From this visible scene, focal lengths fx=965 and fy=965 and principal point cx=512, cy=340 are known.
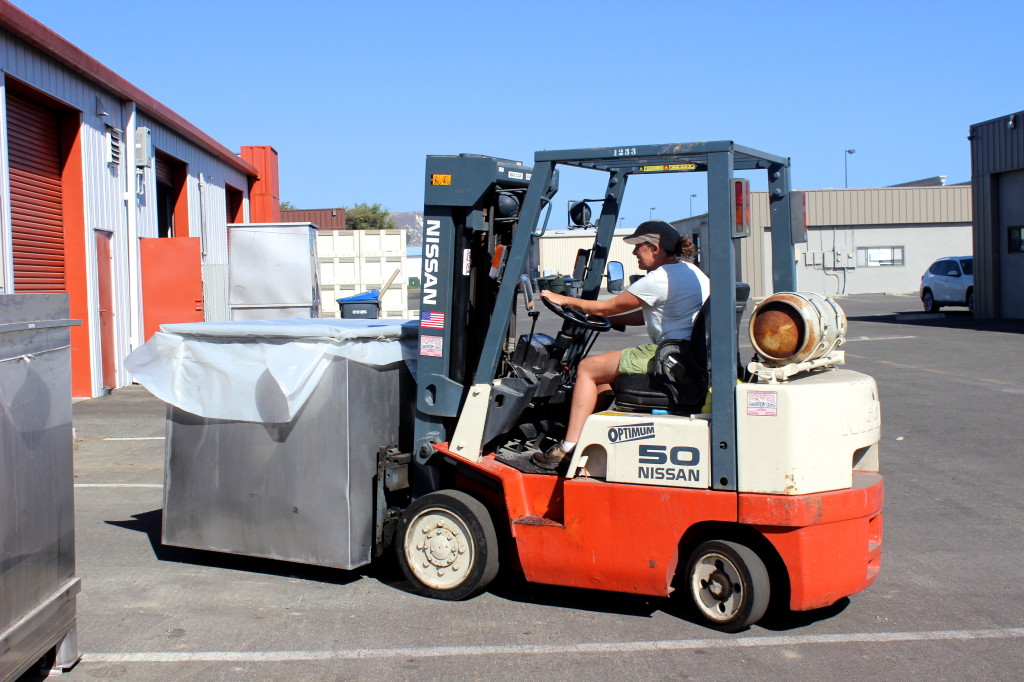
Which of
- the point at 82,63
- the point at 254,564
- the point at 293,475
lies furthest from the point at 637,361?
the point at 82,63

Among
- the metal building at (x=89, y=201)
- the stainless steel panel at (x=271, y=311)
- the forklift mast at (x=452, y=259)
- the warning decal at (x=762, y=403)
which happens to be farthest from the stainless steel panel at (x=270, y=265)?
the warning decal at (x=762, y=403)

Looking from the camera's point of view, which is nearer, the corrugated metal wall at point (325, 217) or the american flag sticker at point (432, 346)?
the american flag sticker at point (432, 346)

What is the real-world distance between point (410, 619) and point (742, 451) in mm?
→ 2046

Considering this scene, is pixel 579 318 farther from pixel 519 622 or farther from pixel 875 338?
pixel 875 338

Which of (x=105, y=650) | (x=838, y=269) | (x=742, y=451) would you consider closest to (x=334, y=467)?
(x=105, y=650)

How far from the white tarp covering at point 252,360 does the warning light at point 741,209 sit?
7.64 feet

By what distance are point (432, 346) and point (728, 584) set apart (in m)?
2.17

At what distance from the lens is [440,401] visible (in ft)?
19.1

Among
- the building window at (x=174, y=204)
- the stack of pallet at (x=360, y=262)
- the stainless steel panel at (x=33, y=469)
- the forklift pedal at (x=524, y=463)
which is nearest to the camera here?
Answer: the stainless steel panel at (x=33, y=469)

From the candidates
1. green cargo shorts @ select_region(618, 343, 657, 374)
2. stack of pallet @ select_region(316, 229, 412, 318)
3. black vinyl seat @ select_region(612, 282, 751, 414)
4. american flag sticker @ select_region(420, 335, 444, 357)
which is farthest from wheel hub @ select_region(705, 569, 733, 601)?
stack of pallet @ select_region(316, 229, 412, 318)

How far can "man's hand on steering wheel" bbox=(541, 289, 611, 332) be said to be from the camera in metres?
5.43

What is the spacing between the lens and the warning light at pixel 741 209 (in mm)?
4824

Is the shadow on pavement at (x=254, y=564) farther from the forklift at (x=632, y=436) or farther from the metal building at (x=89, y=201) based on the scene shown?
the metal building at (x=89, y=201)

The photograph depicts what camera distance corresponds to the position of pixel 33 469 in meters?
4.09
